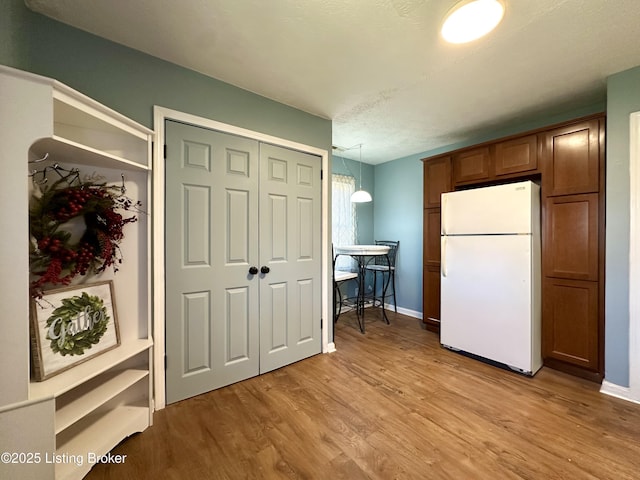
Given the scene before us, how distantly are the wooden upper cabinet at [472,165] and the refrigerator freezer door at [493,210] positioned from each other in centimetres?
34

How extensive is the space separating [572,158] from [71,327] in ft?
12.2

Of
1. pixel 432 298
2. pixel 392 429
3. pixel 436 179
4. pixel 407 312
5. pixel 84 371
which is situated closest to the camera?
pixel 84 371

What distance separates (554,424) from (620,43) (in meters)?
2.49

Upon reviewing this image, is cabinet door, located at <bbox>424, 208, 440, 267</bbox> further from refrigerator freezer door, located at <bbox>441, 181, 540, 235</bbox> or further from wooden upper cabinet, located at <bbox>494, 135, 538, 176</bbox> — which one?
wooden upper cabinet, located at <bbox>494, 135, 538, 176</bbox>

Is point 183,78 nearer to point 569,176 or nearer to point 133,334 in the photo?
point 133,334

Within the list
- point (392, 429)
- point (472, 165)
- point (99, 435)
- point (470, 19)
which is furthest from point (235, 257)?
point (472, 165)

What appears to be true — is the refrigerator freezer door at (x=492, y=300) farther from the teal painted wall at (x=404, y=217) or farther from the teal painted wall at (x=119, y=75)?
the teal painted wall at (x=119, y=75)

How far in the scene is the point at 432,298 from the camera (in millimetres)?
3268

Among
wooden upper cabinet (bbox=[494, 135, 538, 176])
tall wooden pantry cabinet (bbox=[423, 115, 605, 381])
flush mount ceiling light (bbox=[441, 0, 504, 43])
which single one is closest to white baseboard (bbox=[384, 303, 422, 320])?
tall wooden pantry cabinet (bbox=[423, 115, 605, 381])

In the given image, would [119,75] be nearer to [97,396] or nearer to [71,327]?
[71,327]

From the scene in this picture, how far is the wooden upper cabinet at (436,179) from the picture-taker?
120 inches

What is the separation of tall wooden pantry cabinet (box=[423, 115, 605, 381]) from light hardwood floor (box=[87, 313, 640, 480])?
11.2 inches

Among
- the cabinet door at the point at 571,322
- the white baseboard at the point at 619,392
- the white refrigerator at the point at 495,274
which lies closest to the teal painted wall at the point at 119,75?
the white refrigerator at the point at 495,274

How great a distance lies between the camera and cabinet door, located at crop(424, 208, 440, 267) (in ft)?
10.5
